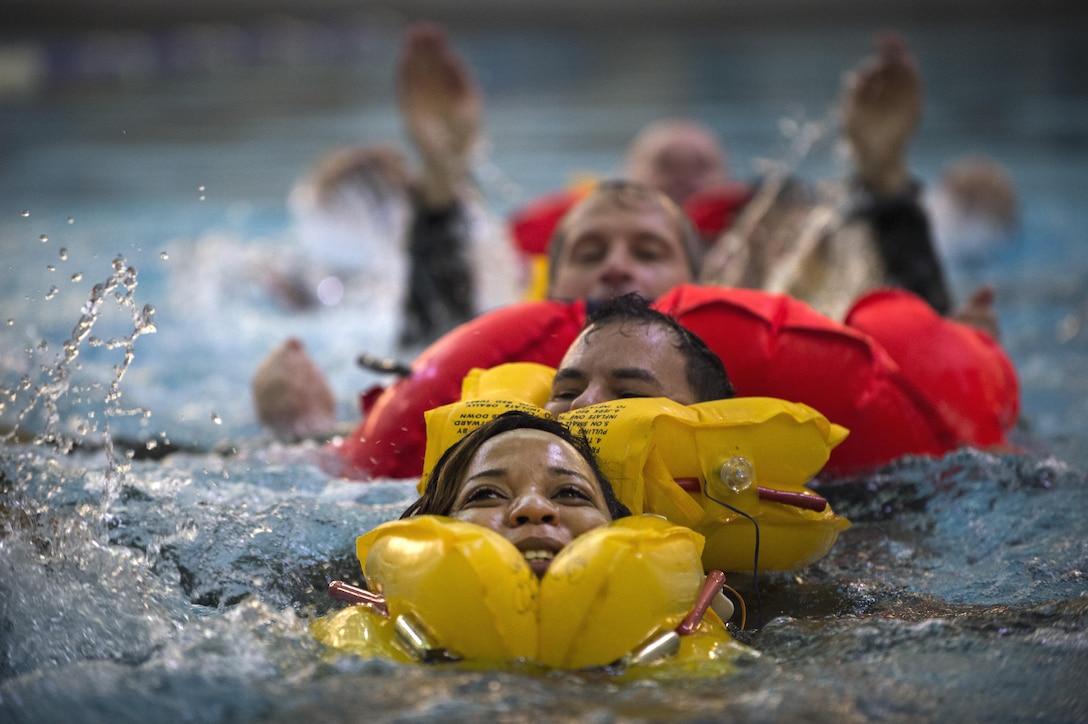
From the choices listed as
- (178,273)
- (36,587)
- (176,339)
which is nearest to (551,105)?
(178,273)

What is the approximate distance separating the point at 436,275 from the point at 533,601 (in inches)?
104

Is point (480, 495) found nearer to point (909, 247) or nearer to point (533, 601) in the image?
point (533, 601)

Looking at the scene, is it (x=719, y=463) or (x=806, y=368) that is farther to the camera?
(x=806, y=368)

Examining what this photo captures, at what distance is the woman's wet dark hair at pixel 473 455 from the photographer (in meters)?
1.91

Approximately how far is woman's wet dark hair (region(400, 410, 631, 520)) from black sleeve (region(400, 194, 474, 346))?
228 centimetres

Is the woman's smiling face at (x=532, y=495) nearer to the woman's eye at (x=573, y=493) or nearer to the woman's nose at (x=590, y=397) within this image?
the woman's eye at (x=573, y=493)

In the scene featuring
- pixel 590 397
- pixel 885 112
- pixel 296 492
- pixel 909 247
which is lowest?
pixel 296 492

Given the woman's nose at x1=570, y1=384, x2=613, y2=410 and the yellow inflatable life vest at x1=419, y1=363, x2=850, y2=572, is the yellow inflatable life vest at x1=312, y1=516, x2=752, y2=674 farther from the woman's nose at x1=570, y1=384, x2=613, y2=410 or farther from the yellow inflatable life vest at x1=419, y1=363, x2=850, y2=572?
the woman's nose at x1=570, y1=384, x2=613, y2=410

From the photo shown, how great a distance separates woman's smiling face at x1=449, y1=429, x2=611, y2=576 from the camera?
1.77 m

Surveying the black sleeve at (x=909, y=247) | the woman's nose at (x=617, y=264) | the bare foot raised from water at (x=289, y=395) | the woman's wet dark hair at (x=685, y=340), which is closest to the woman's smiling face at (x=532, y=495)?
the woman's wet dark hair at (x=685, y=340)

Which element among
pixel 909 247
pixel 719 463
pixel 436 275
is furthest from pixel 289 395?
pixel 909 247

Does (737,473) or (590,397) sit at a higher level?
(590,397)

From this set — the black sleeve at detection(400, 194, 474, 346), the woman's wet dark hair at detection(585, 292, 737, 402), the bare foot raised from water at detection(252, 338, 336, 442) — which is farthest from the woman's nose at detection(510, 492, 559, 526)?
the black sleeve at detection(400, 194, 474, 346)

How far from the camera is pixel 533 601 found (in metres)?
1.69
